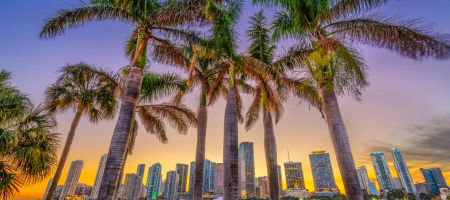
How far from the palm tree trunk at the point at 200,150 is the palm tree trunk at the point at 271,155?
3.67 metres

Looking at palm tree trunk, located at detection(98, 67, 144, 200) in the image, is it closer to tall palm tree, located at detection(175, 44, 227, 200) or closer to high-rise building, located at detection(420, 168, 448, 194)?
tall palm tree, located at detection(175, 44, 227, 200)

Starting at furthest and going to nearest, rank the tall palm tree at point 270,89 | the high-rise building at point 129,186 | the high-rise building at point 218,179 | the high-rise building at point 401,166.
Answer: the high-rise building at point 401,166 → the high-rise building at point 218,179 → the high-rise building at point 129,186 → the tall palm tree at point 270,89

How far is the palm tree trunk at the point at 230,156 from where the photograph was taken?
7.96 m

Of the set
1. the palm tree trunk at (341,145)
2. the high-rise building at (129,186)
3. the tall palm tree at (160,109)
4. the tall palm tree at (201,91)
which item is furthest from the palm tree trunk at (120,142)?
the high-rise building at (129,186)

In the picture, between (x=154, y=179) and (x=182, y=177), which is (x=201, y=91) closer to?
(x=182, y=177)

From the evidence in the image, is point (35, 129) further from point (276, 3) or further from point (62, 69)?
point (276, 3)

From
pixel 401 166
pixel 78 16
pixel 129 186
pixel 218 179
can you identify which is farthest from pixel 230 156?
pixel 401 166

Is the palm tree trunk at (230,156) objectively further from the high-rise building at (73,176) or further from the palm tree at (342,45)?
the high-rise building at (73,176)

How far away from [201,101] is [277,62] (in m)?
5.05

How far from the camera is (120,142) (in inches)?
250

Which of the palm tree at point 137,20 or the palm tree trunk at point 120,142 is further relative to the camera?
the palm tree at point 137,20

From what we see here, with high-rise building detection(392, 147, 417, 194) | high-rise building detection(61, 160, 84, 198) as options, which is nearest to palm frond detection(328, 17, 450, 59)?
high-rise building detection(61, 160, 84, 198)

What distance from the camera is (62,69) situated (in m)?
11.2

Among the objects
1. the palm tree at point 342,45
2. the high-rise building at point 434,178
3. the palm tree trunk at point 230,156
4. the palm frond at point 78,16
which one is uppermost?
the high-rise building at point 434,178
